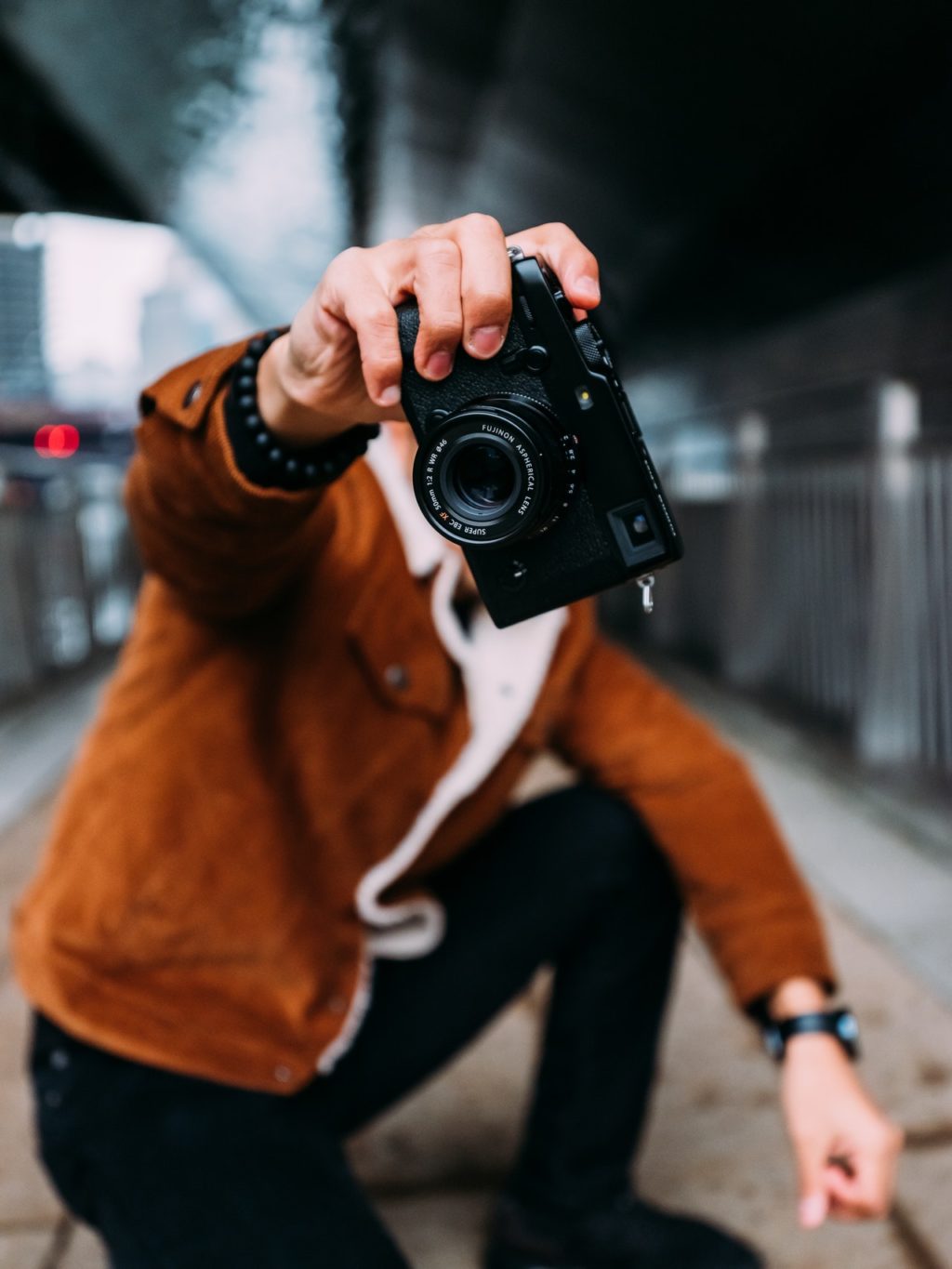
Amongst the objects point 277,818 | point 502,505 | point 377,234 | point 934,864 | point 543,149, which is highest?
point 377,234

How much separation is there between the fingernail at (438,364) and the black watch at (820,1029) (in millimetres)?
867

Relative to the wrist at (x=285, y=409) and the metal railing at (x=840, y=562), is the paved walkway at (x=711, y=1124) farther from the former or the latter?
the wrist at (x=285, y=409)

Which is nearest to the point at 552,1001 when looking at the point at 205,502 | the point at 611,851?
the point at 611,851

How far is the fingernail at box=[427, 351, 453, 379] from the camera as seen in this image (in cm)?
78

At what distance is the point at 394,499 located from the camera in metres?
1.38

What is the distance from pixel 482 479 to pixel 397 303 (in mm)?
128

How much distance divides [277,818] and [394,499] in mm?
372

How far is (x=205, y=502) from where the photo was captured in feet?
3.20

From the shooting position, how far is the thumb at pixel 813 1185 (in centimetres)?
115

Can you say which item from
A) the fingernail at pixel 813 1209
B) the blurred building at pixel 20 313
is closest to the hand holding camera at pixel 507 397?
the fingernail at pixel 813 1209

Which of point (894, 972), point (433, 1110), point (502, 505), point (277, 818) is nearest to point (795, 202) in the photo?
point (894, 972)

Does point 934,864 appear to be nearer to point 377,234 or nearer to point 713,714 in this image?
point 713,714

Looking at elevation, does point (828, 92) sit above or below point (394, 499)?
above

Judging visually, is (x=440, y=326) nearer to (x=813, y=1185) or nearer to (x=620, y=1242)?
(x=813, y=1185)
